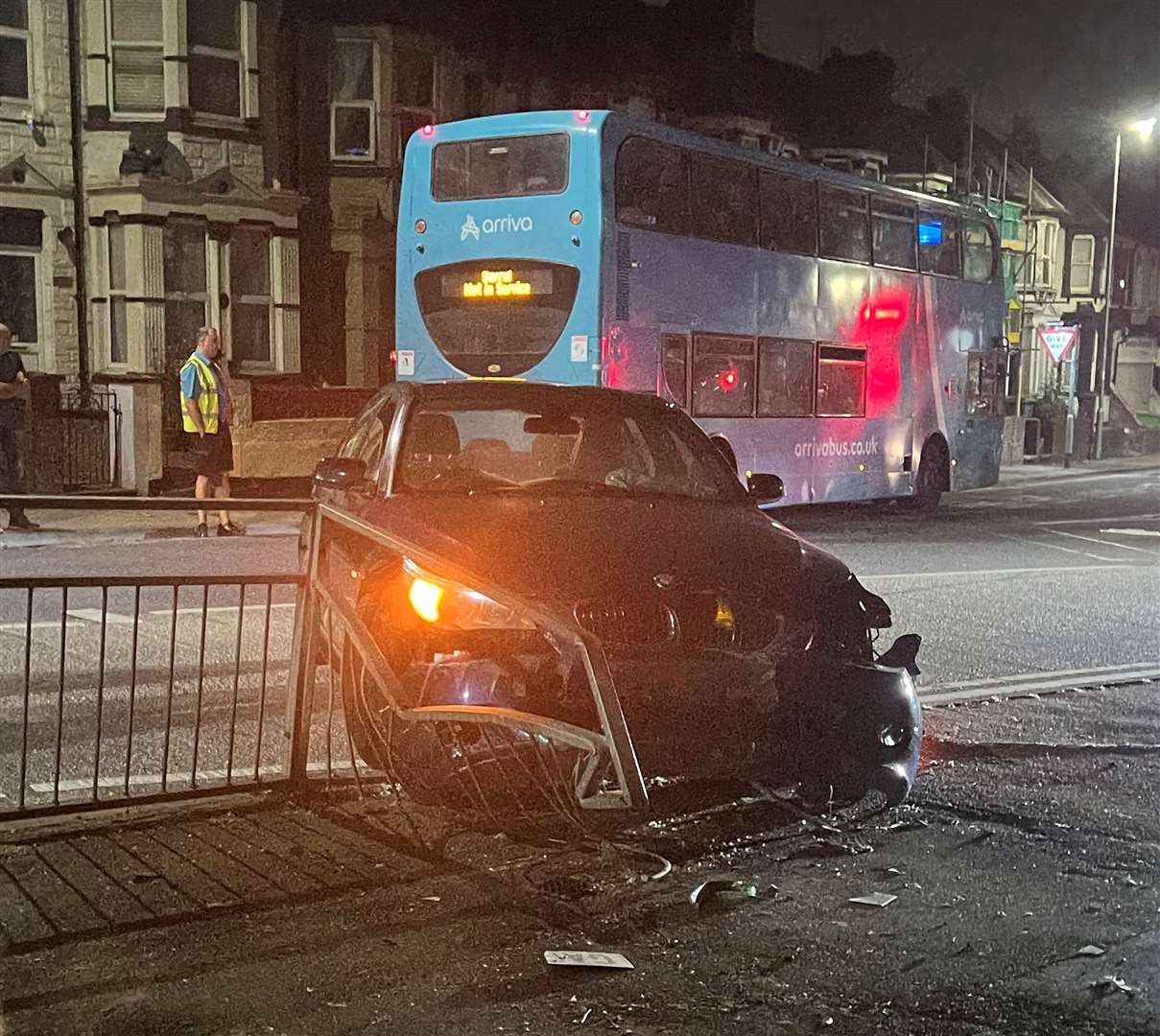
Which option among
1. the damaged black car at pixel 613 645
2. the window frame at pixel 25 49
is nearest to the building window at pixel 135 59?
the window frame at pixel 25 49

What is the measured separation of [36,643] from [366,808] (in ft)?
13.5

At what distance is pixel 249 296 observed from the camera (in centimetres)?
2503

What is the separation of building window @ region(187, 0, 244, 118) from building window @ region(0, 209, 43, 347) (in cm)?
321

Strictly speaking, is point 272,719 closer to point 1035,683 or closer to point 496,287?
point 1035,683

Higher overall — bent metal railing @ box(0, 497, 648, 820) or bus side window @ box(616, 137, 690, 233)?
bus side window @ box(616, 137, 690, 233)

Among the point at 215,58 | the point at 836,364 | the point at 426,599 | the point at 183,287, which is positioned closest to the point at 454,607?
the point at 426,599

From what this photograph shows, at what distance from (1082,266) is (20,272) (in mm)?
42123

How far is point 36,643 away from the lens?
29.7 ft

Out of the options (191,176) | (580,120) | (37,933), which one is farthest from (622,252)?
(37,933)

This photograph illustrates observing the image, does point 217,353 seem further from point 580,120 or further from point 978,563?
point 978,563

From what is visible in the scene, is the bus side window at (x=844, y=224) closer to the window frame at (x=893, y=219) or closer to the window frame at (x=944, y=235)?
the window frame at (x=893, y=219)

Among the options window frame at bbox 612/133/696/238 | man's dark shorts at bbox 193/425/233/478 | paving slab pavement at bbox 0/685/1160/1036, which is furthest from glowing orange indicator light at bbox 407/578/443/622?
window frame at bbox 612/133/696/238

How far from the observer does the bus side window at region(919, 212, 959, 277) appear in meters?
21.0

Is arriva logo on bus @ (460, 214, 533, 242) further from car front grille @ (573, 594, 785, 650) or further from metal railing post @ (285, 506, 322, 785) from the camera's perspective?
car front grille @ (573, 594, 785, 650)
